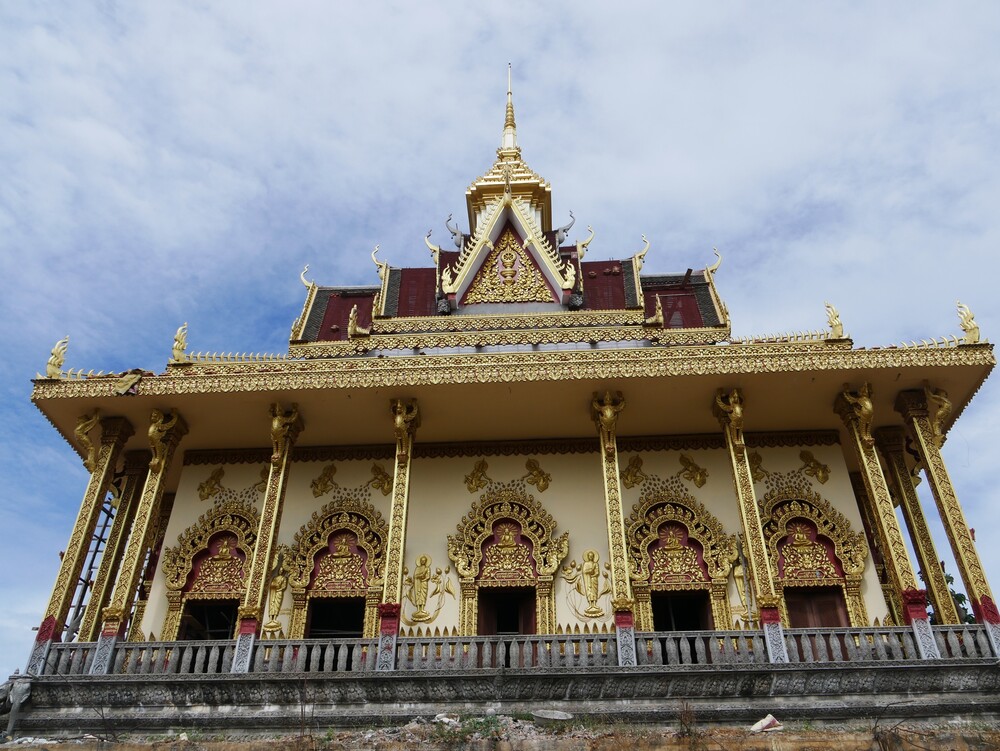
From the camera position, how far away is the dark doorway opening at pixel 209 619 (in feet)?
44.3

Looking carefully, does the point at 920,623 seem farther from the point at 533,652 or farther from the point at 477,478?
the point at 477,478

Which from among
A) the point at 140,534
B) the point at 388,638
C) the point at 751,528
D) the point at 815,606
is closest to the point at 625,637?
the point at 751,528

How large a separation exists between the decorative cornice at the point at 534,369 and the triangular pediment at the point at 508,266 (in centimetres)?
478

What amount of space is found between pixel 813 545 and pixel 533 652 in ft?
17.5

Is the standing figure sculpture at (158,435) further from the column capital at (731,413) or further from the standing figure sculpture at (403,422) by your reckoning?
the column capital at (731,413)

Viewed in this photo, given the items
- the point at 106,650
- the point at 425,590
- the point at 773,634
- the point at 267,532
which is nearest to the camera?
the point at 773,634

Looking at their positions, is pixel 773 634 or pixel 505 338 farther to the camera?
pixel 505 338

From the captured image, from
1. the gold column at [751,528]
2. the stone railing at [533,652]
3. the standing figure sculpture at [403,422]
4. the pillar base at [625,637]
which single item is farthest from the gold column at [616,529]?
the standing figure sculpture at [403,422]

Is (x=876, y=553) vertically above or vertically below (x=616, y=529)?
above

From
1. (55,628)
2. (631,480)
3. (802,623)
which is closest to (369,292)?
(631,480)

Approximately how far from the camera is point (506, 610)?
1327 centimetres

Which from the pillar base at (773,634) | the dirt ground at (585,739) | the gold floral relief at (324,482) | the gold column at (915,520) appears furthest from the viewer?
the gold floral relief at (324,482)

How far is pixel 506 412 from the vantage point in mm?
13258

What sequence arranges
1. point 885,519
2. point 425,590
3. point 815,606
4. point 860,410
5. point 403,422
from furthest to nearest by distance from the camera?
point 425,590 < point 815,606 < point 403,422 < point 860,410 < point 885,519
